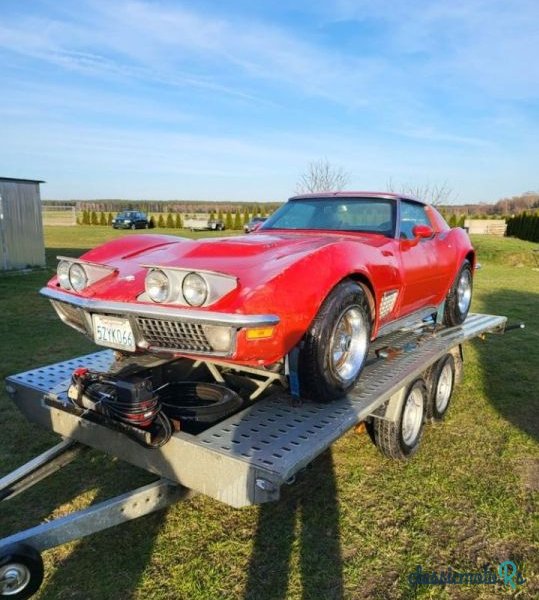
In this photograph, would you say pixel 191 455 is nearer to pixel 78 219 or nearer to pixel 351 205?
pixel 351 205

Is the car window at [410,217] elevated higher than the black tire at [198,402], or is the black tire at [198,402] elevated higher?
the car window at [410,217]

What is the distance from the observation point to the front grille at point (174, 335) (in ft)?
8.09

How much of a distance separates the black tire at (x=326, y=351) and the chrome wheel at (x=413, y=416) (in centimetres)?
81

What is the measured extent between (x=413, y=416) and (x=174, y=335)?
6.62 feet

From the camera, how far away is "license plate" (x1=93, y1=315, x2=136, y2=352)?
2.63 meters

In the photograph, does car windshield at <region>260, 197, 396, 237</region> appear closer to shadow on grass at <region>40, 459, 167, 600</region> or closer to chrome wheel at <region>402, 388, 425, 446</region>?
chrome wheel at <region>402, 388, 425, 446</region>

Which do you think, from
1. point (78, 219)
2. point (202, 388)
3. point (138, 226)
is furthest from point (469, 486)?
point (78, 219)

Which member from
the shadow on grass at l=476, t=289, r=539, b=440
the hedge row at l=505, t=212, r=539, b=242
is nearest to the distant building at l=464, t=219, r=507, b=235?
the hedge row at l=505, t=212, r=539, b=242

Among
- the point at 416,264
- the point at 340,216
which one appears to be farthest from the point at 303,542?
the point at 340,216

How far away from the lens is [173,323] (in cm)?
250

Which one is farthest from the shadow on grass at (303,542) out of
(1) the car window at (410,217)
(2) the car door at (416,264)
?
(1) the car window at (410,217)

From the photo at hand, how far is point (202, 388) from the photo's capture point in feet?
9.85

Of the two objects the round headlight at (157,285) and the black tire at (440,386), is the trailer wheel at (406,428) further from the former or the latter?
the round headlight at (157,285)

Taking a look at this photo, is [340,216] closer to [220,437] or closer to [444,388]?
[444,388]
